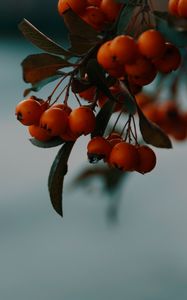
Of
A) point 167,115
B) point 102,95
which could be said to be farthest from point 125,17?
point 167,115

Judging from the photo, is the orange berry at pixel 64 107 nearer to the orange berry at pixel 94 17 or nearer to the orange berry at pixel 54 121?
the orange berry at pixel 54 121

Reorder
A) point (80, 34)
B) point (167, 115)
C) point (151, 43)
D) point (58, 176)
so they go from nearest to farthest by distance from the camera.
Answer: point (151, 43)
point (80, 34)
point (58, 176)
point (167, 115)

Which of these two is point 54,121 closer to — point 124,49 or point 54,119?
point 54,119

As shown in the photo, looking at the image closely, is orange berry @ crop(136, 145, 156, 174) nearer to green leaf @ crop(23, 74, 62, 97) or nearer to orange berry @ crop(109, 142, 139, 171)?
orange berry @ crop(109, 142, 139, 171)

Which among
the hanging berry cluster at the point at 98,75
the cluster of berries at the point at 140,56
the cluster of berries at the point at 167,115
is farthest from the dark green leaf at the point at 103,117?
the cluster of berries at the point at 167,115

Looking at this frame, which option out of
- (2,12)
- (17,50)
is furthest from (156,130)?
(17,50)

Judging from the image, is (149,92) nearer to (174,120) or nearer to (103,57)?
(174,120)
